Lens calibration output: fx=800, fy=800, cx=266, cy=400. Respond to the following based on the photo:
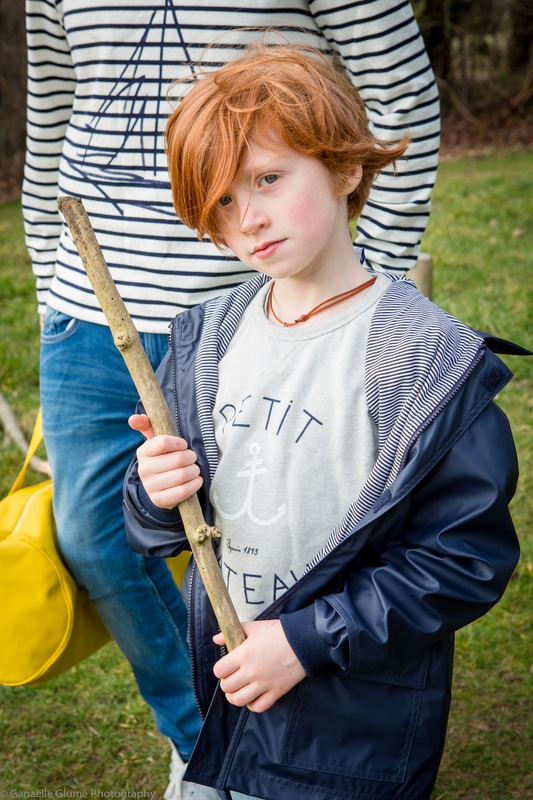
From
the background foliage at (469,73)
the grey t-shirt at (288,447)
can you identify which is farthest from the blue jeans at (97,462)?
the background foliage at (469,73)

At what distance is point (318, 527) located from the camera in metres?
1.42

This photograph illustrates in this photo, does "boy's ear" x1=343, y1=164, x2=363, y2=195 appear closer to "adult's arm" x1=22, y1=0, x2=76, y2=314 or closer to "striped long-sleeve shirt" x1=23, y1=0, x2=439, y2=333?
"striped long-sleeve shirt" x1=23, y1=0, x2=439, y2=333

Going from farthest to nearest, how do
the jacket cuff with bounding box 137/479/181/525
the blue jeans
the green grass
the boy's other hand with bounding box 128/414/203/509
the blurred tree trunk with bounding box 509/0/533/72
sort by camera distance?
the blurred tree trunk with bounding box 509/0/533/72, the green grass, the blue jeans, the jacket cuff with bounding box 137/479/181/525, the boy's other hand with bounding box 128/414/203/509

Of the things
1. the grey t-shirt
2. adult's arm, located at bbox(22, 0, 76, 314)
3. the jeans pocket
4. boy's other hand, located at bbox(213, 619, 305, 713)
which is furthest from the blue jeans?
boy's other hand, located at bbox(213, 619, 305, 713)

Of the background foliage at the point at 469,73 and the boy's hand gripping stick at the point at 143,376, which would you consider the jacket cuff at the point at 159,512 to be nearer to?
the boy's hand gripping stick at the point at 143,376

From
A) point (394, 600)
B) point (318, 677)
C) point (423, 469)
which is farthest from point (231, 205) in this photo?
point (318, 677)

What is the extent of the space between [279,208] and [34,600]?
1189 mm

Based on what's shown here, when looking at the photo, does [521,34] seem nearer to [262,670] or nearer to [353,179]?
[353,179]

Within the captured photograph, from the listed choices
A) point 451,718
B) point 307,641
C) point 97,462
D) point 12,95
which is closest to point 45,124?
point 97,462

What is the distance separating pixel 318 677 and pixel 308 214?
0.80 m

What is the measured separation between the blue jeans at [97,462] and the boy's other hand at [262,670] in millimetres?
715

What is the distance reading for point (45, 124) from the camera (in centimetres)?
216

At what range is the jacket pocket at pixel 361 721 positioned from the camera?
1385mm

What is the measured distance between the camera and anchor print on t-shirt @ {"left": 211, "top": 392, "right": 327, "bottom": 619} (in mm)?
1414
